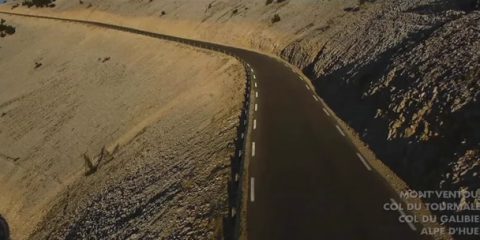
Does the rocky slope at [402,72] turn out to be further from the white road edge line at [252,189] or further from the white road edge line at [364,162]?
the white road edge line at [252,189]

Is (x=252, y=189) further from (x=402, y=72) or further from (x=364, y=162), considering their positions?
(x=402, y=72)

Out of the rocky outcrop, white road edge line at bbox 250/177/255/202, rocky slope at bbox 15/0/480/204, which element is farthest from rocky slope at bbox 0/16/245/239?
the rocky outcrop

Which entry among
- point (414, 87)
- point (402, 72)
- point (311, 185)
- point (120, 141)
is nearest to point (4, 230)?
point (120, 141)

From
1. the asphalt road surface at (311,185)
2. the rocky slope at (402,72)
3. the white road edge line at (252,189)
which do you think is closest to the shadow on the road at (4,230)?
the asphalt road surface at (311,185)

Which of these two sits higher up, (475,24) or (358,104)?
(475,24)

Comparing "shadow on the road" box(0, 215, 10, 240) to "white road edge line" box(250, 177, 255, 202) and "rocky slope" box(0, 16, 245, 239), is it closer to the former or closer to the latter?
"rocky slope" box(0, 16, 245, 239)

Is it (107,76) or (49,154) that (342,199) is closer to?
(49,154)

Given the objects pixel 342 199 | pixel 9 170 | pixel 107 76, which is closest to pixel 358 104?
pixel 342 199
